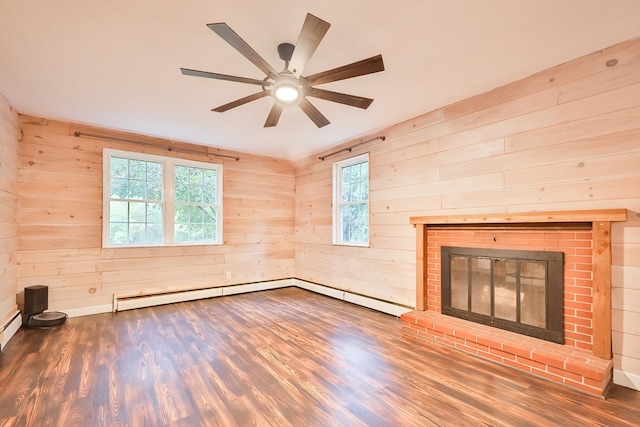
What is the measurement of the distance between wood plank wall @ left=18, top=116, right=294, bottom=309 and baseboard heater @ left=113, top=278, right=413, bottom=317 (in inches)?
3.8

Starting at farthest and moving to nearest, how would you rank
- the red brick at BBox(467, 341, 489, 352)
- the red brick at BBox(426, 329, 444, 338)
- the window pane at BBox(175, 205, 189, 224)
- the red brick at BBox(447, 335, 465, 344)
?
the window pane at BBox(175, 205, 189, 224)
the red brick at BBox(426, 329, 444, 338)
the red brick at BBox(447, 335, 465, 344)
the red brick at BBox(467, 341, 489, 352)

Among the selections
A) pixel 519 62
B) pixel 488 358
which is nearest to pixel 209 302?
pixel 488 358

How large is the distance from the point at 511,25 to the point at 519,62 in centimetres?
60

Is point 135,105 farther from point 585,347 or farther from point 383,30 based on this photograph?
point 585,347

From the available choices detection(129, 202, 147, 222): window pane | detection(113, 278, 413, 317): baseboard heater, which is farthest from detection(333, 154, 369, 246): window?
detection(129, 202, 147, 222): window pane

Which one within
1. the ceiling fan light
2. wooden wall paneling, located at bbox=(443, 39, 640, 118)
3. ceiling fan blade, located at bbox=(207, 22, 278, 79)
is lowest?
the ceiling fan light

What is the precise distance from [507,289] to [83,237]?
5.17 meters

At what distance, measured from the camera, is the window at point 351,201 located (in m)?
4.66

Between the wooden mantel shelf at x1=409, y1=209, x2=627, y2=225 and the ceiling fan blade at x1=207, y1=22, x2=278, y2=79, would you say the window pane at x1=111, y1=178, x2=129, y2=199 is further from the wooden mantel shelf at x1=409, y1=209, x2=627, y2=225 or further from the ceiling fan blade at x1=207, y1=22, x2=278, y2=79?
the wooden mantel shelf at x1=409, y1=209, x2=627, y2=225

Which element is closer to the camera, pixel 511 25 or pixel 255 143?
pixel 511 25

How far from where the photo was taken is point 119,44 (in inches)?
91.0

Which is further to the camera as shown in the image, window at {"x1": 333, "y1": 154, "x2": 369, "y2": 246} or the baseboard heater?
window at {"x1": 333, "y1": 154, "x2": 369, "y2": 246}

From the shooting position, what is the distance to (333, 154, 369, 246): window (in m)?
4.66

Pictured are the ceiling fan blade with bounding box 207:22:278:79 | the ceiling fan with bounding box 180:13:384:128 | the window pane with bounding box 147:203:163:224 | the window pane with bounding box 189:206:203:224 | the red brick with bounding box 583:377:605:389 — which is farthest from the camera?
the window pane with bounding box 189:206:203:224
